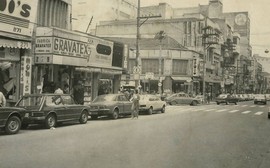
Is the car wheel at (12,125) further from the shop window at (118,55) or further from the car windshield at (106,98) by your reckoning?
the shop window at (118,55)

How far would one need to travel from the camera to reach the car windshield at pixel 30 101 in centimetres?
1639

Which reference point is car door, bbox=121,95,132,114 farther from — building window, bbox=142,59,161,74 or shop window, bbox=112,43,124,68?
building window, bbox=142,59,161,74

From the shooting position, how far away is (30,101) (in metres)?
16.5

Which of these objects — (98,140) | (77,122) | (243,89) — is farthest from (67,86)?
(243,89)

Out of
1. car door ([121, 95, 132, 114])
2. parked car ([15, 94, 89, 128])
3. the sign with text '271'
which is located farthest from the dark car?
car door ([121, 95, 132, 114])

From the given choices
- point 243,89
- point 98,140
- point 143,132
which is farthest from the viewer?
point 243,89

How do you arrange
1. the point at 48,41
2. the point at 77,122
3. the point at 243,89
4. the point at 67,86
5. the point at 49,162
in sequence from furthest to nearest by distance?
1. the point at 243,89
2. the point at 67,86
3. the point at 48,41
4. the point at 77,122
5. the point at 49,162

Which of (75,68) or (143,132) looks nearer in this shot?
(143,132)

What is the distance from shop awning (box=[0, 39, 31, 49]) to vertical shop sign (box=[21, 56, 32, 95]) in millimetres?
789

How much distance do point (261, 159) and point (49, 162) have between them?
5145 mm

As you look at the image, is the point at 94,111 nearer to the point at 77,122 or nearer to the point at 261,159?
the point at 77,122

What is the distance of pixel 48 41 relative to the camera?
22.6 meters

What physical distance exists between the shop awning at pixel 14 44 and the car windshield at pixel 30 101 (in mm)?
4450

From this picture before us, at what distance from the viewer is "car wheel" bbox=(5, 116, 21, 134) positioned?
13.8 meters
